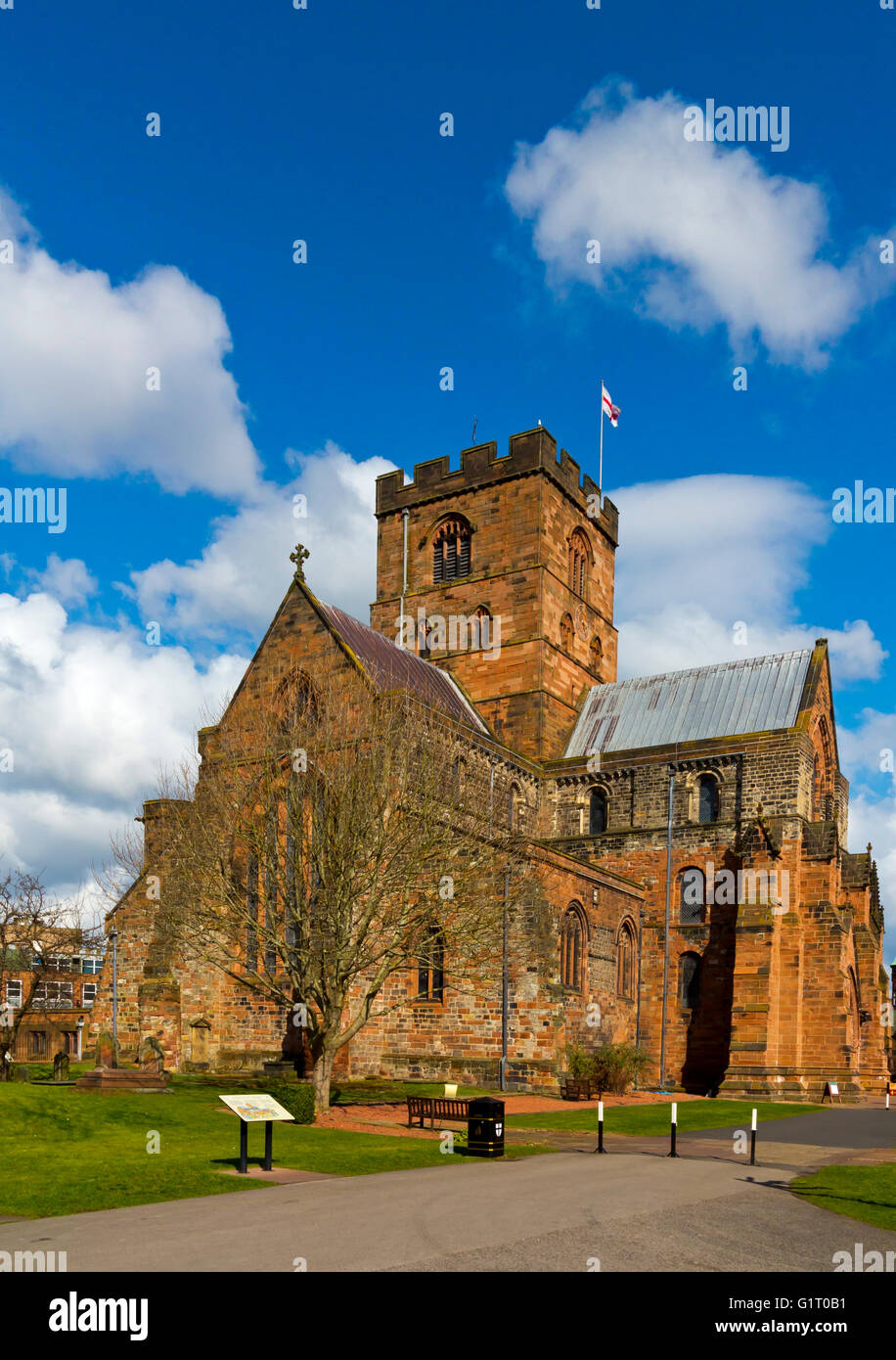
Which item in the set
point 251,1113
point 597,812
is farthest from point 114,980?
point 251,1113

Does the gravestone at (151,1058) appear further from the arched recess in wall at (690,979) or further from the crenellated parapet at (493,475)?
the crenellated parapet at (493,475)

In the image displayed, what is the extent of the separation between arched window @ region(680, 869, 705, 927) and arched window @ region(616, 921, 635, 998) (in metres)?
2.20

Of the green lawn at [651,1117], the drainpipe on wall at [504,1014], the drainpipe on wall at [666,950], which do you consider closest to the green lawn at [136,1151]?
the green lawn at [651,1117]

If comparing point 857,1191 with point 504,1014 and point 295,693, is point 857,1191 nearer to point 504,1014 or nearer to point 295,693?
point 504,1014

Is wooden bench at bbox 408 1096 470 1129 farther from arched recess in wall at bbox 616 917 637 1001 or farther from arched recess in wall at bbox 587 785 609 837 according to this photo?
arched recess in wall at bbox 587 785 609 837

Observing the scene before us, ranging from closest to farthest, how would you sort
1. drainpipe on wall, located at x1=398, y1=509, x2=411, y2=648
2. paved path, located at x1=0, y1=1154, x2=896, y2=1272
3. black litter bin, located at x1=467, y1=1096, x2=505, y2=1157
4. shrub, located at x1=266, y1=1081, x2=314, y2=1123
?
paved path, located at x1=0, y1=1154, x2=896, y2=1272
black litter bin, located at x1=467, y1=1096, x2=505, y2=1157
shrub, located at x1=266, y1=1081, x2=314, y2=1123
drainpipe on wall, located at x1=398, y1=509, x2=411, y2=648

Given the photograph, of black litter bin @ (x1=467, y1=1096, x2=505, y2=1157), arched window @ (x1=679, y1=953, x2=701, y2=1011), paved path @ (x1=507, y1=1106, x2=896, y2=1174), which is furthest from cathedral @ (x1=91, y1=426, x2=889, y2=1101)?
black litter bin @ (x1=467, y1=1096, x2=505, y2=1157)

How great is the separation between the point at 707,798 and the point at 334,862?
23.1m

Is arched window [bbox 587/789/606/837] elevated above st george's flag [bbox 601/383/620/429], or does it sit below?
below

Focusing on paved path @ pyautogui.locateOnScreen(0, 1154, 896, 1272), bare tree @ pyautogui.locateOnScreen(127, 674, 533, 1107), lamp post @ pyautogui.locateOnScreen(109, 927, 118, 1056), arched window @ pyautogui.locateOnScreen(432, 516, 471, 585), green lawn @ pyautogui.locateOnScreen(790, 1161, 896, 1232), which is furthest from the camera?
arched window @ pyautogui.locateOnScreen(432, 516, 471, 585)

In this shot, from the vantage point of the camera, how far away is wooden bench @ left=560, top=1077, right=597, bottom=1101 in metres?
30.4

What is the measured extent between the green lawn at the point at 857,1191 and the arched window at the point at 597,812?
29.2 metres

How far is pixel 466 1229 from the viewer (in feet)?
36.6

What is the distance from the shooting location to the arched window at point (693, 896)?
42.5m
